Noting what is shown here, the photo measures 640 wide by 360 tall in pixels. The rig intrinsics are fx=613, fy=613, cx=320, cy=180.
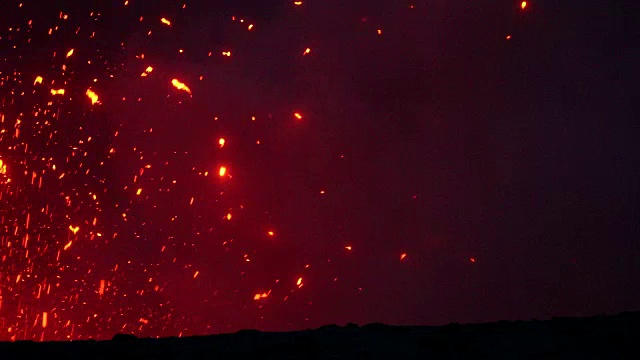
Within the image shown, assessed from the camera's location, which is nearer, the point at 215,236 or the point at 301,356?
the point at 301,356

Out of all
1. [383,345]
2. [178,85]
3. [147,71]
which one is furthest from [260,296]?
[383,345]

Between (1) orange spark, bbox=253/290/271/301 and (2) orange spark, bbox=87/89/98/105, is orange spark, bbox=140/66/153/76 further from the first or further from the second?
(1) orange spark, bbox=253/290/271/301

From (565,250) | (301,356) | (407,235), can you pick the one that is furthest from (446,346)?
(565,250)

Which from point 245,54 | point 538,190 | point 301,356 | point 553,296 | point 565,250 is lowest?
point 301,356

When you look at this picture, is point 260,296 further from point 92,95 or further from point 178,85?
point 92,95

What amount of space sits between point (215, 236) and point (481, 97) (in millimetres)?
1355

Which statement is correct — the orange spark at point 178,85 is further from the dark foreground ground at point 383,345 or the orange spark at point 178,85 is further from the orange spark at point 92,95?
the dark foreground ground at point 383,345

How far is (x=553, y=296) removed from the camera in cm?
278

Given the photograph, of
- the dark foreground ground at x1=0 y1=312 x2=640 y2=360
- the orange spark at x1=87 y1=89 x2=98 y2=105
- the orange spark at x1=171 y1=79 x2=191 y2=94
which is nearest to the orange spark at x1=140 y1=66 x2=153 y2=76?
the orange spark at x1=171 y1=79 x2=191 y2=94

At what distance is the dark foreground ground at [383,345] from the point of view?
691 millimetres

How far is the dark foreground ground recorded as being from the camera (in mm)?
691

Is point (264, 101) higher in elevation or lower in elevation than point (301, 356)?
higher

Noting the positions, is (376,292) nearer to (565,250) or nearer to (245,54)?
(565,250)

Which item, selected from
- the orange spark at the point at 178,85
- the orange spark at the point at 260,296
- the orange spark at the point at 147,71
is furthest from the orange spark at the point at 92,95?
the orange spark at the point at 260,296
